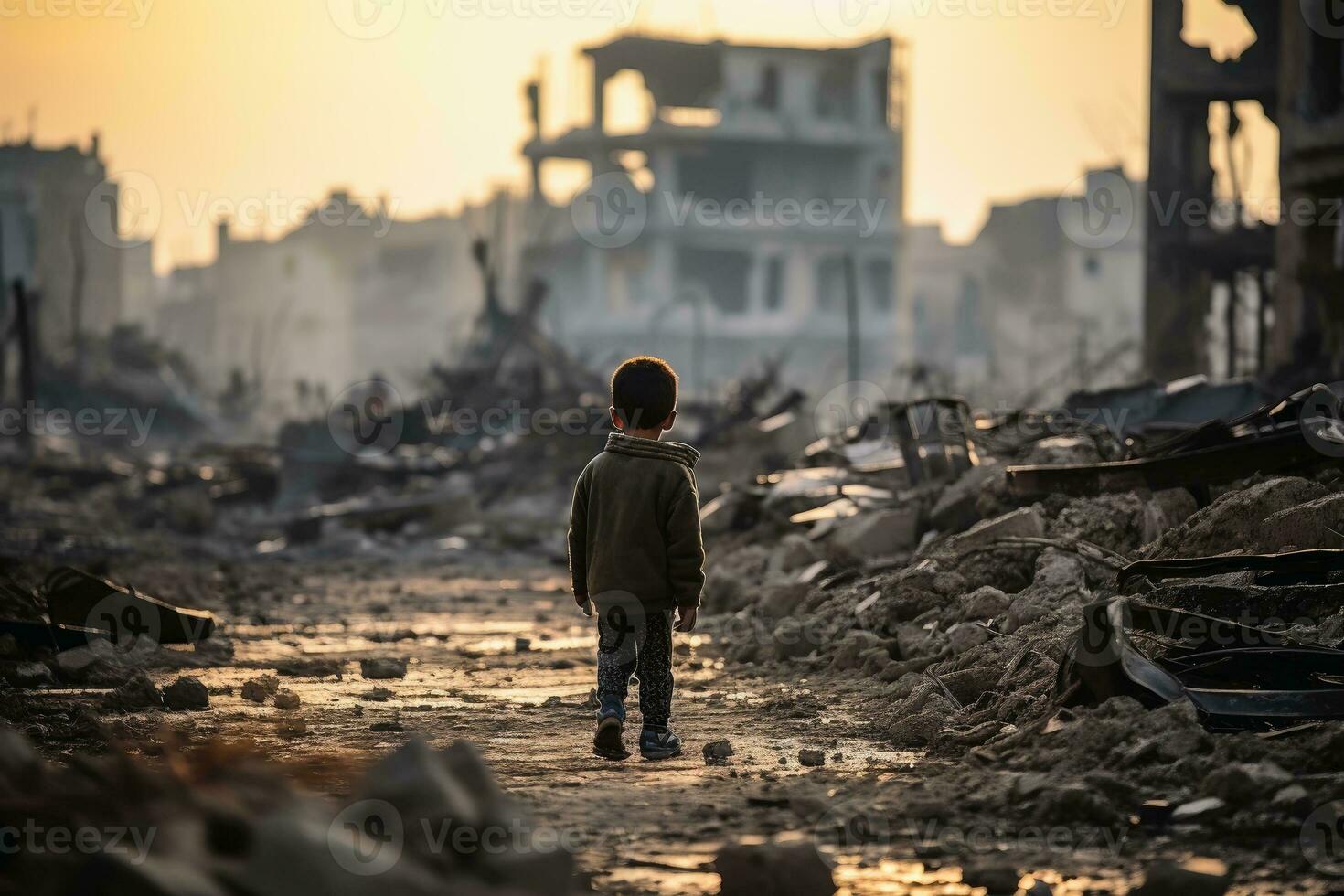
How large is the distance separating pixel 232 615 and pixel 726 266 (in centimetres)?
4228

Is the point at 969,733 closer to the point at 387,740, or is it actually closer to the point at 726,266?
the point at 387,740

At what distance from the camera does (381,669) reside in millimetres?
6766

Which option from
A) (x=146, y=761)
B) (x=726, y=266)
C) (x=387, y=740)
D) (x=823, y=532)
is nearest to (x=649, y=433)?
(x=387, y=740)

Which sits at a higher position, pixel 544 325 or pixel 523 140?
pixel 523 140

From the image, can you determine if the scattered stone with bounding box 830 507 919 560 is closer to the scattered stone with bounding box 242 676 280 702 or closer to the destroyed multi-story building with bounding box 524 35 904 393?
the scattered stone with bounding box 242 676 280 702

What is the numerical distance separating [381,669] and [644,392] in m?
2.52

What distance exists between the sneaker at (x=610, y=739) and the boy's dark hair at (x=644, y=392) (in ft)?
2.93

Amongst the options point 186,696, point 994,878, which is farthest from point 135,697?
point 994,878

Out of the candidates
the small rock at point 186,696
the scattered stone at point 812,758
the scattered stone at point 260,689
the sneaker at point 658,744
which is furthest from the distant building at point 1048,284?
the scattered stone at point 812,758

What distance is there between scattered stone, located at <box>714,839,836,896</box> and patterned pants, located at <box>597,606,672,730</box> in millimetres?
1710

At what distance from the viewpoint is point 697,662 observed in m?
7.29

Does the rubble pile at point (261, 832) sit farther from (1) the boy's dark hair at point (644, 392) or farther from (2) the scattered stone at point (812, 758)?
(1) the boy's dark hair at point (644, 392)

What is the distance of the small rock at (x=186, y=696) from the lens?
18.6ft

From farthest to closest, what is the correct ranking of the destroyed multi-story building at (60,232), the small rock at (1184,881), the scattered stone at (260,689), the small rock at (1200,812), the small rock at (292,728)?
1. the destroyed multi-story building at (60,232)
2. the scattered stone at (260,689)
3. the small rock at (292,728)
4. the small rock at (1200,812)
5. the small rock at (1184,881)
